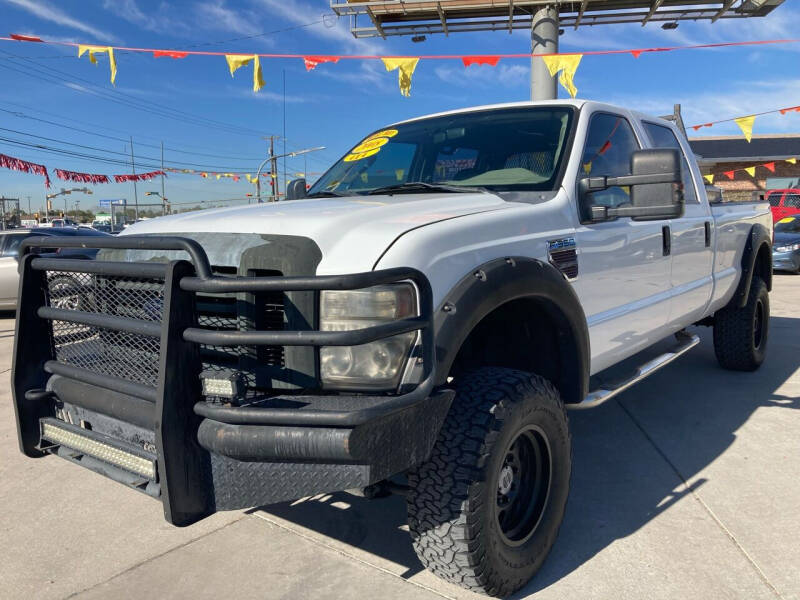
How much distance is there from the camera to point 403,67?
9.84 metres

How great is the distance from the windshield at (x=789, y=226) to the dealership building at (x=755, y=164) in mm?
16656

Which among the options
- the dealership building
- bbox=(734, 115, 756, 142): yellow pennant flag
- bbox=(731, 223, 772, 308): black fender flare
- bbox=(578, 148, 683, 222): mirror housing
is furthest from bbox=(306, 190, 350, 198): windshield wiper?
the dealership building

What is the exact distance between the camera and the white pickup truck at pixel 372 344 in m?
1.86

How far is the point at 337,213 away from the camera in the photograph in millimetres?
2271

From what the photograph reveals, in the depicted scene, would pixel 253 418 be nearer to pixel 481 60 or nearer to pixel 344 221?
pixel 344 221

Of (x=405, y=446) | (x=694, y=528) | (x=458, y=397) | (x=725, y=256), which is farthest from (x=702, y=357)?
(x=405, y=446)

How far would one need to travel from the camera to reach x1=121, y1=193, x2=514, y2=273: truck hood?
200 centimetres

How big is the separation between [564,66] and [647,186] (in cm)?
734

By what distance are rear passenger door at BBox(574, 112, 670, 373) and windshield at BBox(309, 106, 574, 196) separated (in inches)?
7.8

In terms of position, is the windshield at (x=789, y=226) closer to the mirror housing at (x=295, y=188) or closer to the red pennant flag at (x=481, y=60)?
the red pennant flag at (x=481, y=60)

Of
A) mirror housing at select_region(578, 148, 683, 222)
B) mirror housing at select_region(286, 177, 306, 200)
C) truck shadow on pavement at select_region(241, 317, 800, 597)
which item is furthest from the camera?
mirror housing at select_region(286, 177, 306, 200)

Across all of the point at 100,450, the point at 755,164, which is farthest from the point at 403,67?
the point at 755,164

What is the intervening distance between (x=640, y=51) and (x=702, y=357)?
5313mm

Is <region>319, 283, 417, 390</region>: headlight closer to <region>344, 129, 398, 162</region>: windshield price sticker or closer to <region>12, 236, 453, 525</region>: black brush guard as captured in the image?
<region>12, 236, 453, 525</region>: black brush guard
